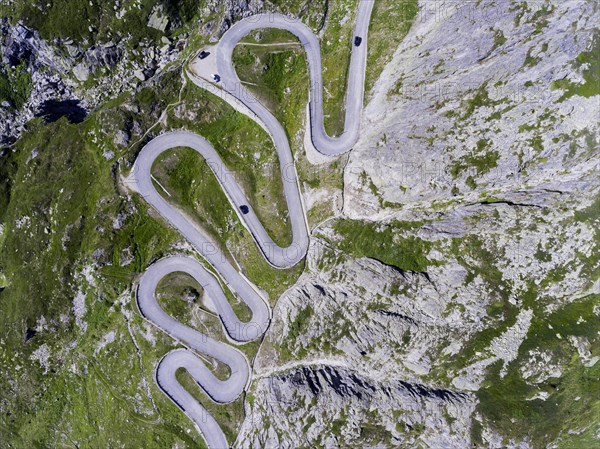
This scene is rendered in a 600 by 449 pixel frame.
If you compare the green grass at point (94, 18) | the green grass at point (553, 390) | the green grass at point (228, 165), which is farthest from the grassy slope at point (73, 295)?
the green grass at point (553, 390)

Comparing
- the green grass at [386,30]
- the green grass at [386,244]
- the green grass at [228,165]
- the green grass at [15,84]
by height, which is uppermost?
the green grass at [386,30]

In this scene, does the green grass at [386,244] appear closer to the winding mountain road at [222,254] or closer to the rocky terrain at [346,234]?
the rocky terrain at [346,234]

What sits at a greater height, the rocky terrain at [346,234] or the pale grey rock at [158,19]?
the pale grey rock at [158,19]

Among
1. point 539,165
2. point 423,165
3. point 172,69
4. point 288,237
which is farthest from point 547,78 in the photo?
point 172,69

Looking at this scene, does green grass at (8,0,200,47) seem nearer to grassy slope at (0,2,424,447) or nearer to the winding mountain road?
grassy slope at (0,2,424,447)

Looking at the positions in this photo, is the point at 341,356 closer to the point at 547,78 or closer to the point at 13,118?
the point at 547,78

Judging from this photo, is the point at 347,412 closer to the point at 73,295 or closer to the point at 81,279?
the point at 81,279
